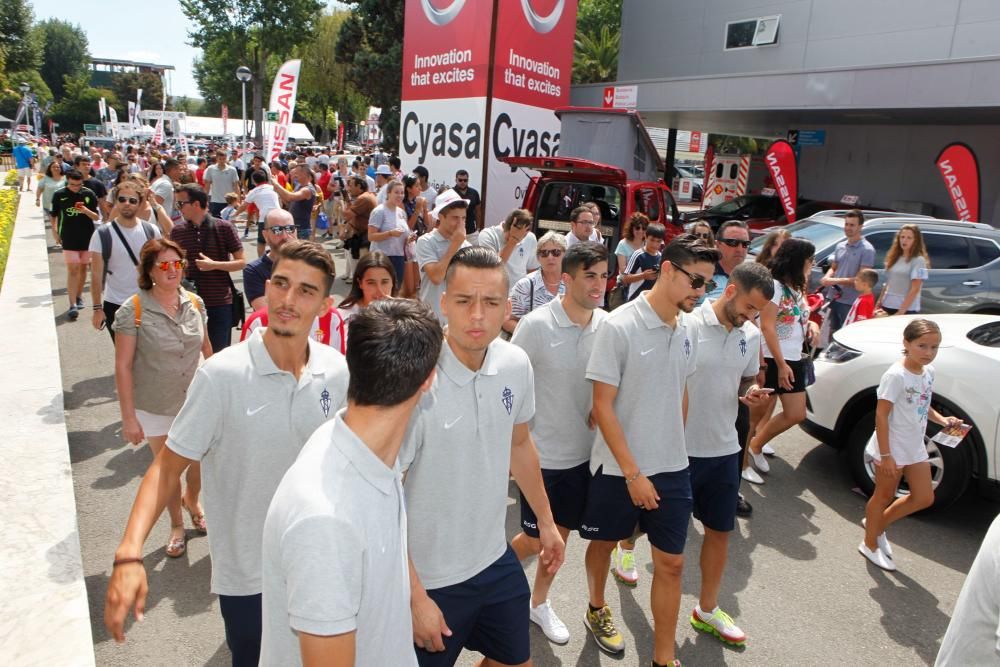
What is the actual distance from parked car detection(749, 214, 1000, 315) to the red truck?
1.64 m

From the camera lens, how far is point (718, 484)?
10.9 ft

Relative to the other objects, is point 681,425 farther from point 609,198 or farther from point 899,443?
point 609,198

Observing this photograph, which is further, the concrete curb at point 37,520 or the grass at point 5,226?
the grass at point 5,226

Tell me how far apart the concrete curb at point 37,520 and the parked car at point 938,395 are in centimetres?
493

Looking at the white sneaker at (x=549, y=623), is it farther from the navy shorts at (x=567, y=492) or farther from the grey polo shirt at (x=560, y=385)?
the grey polo shirt at (x=560, y=385)

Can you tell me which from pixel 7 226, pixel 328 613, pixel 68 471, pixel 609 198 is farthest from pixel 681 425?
pixel 7 226

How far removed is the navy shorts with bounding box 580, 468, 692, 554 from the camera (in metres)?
2.96

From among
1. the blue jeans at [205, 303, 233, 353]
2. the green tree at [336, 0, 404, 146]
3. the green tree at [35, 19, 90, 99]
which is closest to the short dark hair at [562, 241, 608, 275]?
the blue jeans at [205, 303, 233, 353]

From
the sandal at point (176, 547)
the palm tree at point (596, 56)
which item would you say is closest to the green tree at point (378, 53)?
the palm tree at point (596, 56)

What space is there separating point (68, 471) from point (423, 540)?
338cm

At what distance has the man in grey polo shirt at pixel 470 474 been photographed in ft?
7.04

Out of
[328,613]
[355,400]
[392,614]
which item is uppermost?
[355,400]

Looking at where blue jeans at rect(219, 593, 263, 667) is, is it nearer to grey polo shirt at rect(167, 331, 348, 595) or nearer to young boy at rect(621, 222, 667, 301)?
grey polo shirt at rect(167, 331, 348, 595)

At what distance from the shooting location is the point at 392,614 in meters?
1.46
